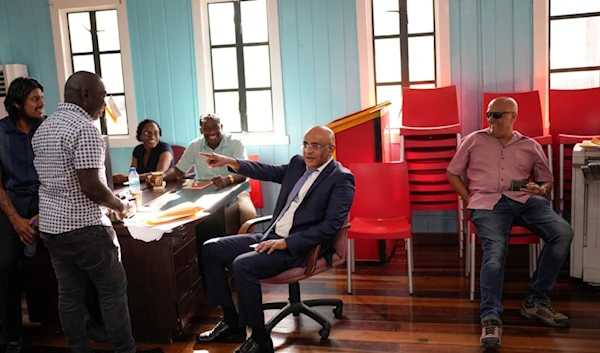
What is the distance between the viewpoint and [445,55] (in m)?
5.04

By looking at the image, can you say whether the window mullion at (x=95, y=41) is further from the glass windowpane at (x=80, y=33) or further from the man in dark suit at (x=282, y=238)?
the man in dark suit at (x=282, y=238)

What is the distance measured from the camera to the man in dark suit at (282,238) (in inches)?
124

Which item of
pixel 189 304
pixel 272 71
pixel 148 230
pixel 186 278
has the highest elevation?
pixel 272 71

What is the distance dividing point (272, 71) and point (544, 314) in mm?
3129

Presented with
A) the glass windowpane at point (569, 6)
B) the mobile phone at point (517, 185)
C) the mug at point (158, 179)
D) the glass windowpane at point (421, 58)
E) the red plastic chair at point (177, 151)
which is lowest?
the mobile phone at point (517, 185)

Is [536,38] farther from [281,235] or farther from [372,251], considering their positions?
[281,235]

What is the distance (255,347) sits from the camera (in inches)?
126

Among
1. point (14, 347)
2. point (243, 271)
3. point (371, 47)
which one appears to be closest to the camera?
point (243, 271)

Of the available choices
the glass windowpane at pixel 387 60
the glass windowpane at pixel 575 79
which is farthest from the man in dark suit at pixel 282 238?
the glass windowpane at pixel 575 79

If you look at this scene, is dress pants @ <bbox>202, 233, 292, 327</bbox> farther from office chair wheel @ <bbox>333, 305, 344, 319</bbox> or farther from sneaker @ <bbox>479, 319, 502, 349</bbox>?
sneaker @ <bbox>479, 319, 502, 349</bbox>

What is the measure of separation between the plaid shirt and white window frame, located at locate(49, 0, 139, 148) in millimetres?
3140

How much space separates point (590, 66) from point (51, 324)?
4575mm

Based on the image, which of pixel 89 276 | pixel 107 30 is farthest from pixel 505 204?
pixel 107 30

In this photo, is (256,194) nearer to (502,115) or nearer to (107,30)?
(502,115)
